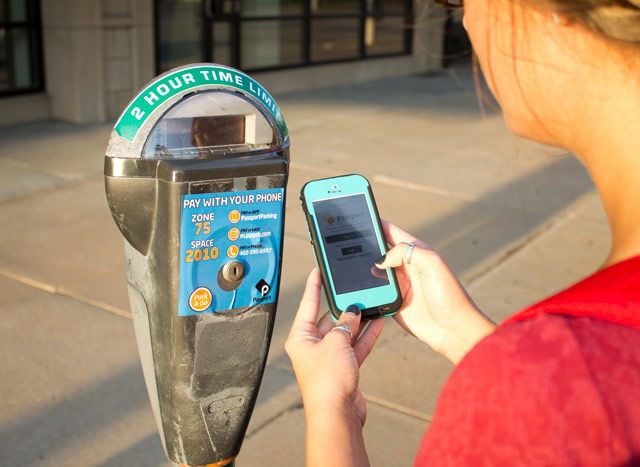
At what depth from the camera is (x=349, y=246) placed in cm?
171

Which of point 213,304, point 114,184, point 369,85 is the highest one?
point 114,184

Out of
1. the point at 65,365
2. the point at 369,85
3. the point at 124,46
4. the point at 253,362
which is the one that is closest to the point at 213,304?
the point at 253,362

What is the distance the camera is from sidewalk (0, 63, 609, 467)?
2.97 meters

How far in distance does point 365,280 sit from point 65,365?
198cm

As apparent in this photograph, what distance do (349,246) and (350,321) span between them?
0.19 metres

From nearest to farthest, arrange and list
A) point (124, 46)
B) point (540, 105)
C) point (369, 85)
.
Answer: point (540, 105), point (124, 46), point (369, 85)

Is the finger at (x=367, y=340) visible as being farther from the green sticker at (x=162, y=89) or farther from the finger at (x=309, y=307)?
the green sticker at (x=162, y=89)

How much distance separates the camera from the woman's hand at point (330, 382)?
4.10ft

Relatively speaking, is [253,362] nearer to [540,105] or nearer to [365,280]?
[365,280]

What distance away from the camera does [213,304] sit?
159cm

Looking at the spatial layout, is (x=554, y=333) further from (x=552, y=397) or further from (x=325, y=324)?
(x=325, y=324)

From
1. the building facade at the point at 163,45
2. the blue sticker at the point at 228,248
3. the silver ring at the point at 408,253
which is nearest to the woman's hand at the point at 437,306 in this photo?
the silver ring at the point at 408,253

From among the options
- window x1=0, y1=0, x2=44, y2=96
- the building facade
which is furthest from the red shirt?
window x1=0, y1=0, x2=44, y2=96

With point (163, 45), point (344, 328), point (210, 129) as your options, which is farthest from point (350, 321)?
point (163, 45)
